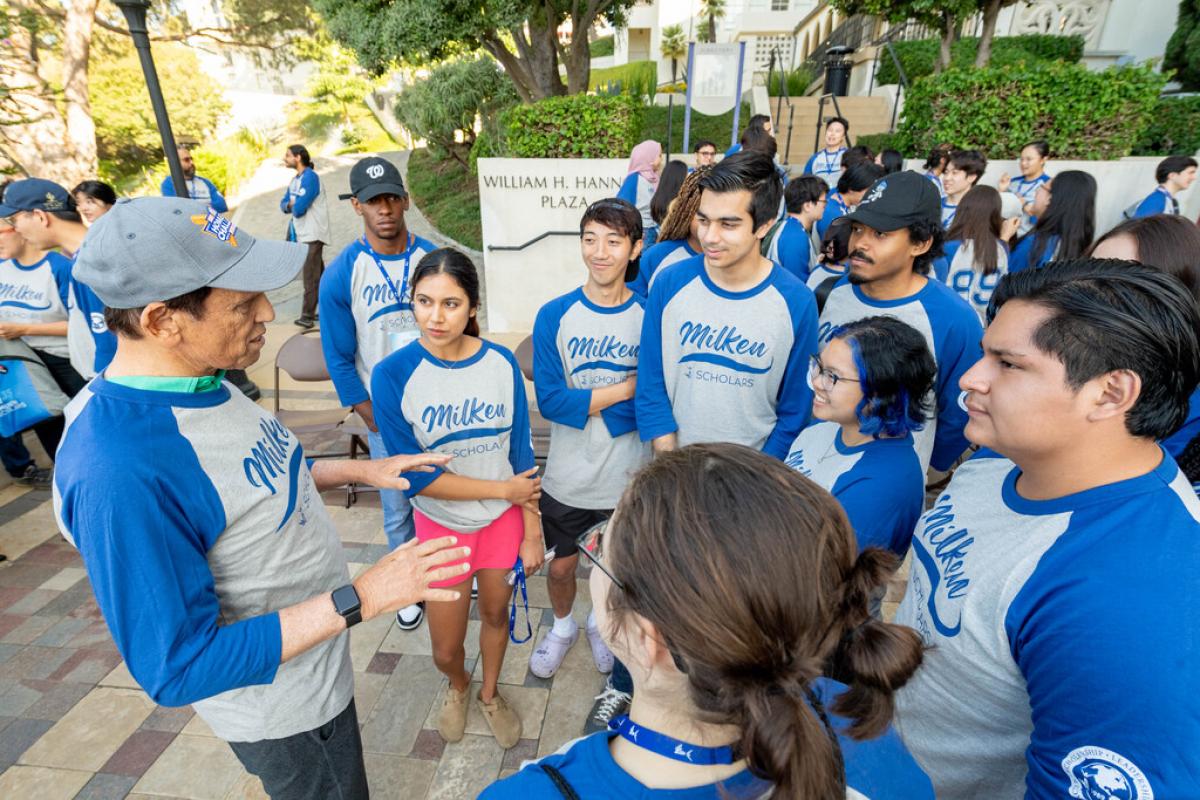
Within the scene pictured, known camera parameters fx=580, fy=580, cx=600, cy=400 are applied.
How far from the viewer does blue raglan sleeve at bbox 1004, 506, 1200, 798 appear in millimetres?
967

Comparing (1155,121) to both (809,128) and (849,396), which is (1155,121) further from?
(849,396)

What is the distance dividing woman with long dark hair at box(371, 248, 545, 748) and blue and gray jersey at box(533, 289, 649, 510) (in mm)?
227

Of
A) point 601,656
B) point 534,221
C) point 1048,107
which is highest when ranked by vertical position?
point 1048,107

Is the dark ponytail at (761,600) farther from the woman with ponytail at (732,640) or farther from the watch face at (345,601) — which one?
the watch face at (345,601)

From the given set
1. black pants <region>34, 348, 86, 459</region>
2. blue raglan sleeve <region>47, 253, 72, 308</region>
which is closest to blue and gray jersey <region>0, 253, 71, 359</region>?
blue raglan sleeve <region>47, 253, 72, 308</region>

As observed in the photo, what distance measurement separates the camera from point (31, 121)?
322 inches

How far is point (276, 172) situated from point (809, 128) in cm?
1385

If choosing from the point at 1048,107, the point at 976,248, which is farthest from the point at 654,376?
the point at 1048,107

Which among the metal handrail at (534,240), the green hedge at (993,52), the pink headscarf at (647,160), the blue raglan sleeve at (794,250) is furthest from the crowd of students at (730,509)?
the green hedge at (993,52)

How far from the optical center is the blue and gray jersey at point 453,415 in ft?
7.50

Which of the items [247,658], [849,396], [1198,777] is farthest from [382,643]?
[1198,777]

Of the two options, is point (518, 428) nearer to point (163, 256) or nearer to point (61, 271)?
point (163, 256)

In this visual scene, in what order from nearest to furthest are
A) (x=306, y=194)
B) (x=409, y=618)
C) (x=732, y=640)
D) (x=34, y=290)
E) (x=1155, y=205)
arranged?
(x=732, y=640)
(x=409, y=618)
(x=34, y=290)
(x=1155, y=205)
(x=306, y=194)

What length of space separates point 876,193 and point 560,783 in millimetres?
2560
